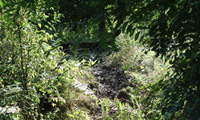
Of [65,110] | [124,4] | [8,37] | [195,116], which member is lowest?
[65,110]

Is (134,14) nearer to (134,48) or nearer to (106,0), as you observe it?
(106,0)

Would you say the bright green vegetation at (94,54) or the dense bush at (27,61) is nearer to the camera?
the bright green vegetation at (94,54)

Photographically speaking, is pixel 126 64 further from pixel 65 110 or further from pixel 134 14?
pixel 134 14

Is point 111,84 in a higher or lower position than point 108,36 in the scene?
lower

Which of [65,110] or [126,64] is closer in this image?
[65,110]

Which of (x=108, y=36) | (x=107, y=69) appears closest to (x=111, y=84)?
(x=107, y=69)

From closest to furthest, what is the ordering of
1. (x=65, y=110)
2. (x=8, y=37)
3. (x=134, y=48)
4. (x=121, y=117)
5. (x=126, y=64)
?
(x=8, y=37) < (x=121, y=117) < (x=65, y=110) < (x=126, y=64) < (x=134, y=48)

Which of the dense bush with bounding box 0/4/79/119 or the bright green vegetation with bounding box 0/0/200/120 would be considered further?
the dense bush with bounding box 0/4/79/119

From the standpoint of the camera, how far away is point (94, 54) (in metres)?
1.32

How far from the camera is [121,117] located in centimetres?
312

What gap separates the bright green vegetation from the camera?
1131 mm

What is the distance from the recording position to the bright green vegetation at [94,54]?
1131mm

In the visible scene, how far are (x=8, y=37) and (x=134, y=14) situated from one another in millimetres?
2003

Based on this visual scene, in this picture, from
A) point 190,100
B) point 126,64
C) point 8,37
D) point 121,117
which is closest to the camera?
point 190,100
